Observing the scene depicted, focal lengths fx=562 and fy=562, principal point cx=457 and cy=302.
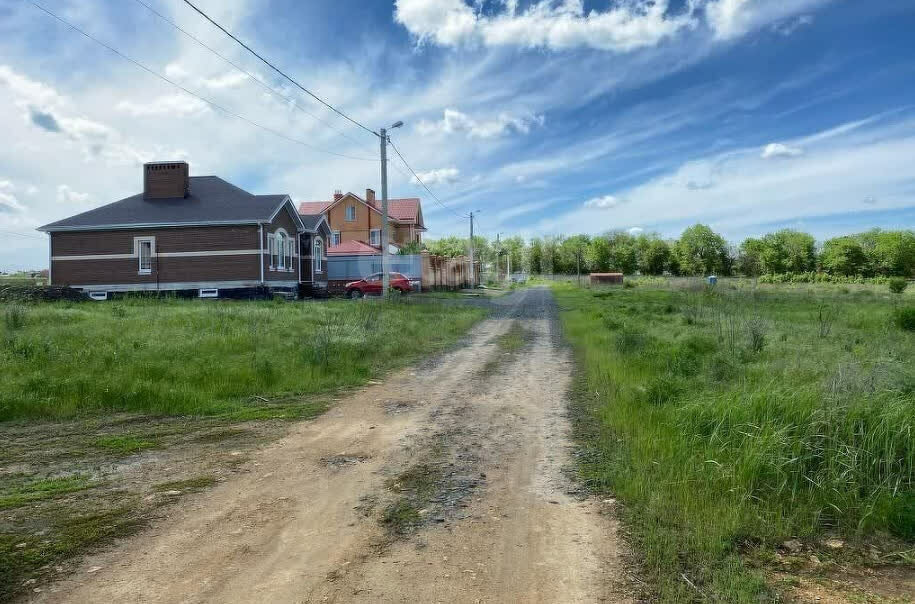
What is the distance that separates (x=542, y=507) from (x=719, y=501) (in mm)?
1337

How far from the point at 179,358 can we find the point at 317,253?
26711 mm

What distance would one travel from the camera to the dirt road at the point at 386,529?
318cm

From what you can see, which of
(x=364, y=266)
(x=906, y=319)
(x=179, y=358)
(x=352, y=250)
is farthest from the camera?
(x=352, y=250)

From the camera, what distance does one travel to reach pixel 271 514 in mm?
4223

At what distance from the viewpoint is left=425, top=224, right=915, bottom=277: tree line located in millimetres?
83812

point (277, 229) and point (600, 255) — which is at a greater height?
point (600, 255)

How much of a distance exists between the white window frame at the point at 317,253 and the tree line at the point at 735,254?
126 ft

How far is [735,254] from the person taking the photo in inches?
3777

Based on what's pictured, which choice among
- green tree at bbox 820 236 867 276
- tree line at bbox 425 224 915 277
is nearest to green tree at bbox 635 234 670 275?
tree line at bbox 425 224 915 277

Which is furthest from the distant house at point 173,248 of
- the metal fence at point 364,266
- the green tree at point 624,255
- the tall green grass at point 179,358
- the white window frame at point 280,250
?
the green tree at point 624,255

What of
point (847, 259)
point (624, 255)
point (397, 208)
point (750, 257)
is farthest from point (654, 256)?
point (397, 208)

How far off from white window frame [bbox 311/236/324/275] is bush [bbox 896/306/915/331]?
28.7 meters

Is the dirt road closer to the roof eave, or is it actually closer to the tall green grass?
the tall green grass

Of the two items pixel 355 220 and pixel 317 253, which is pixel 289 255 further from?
pixel 355 220
